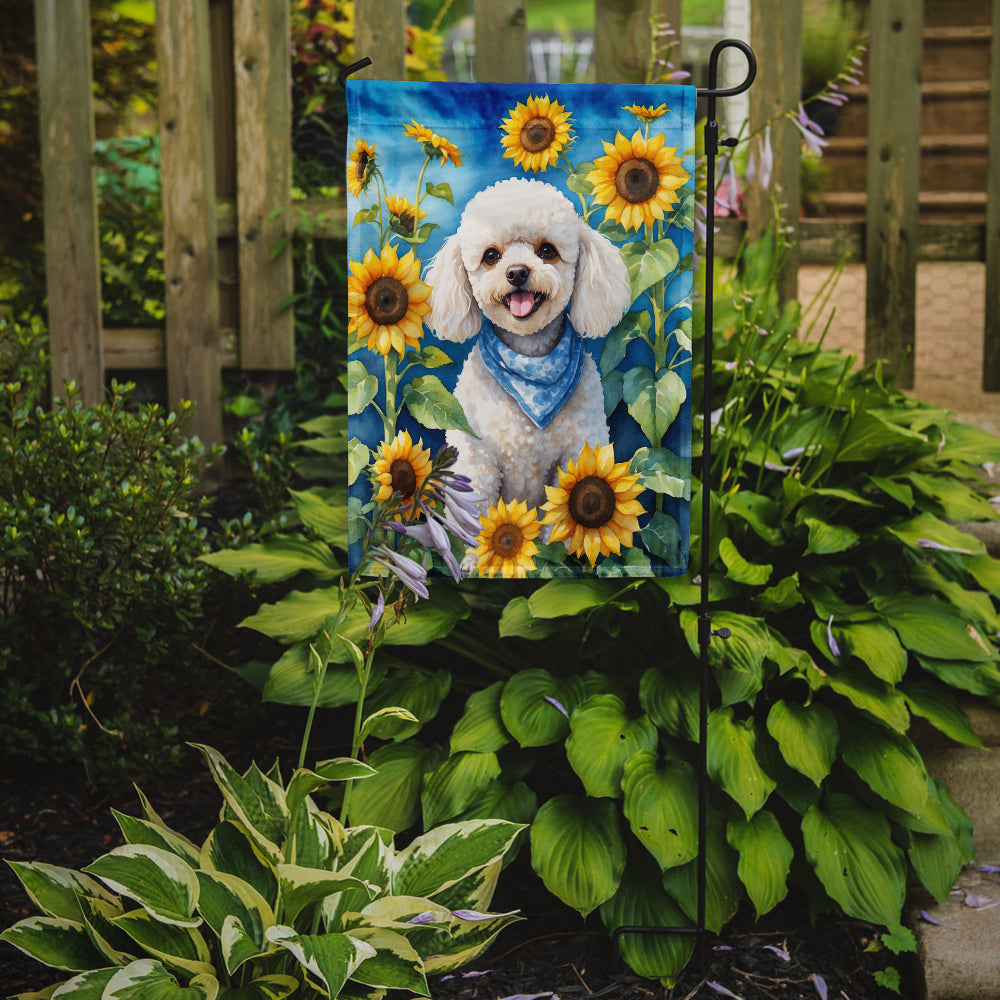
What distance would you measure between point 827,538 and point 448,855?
1021 mm

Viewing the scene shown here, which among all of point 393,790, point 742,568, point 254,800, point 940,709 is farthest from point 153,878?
point 940,709

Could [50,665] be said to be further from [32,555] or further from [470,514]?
[470,514]

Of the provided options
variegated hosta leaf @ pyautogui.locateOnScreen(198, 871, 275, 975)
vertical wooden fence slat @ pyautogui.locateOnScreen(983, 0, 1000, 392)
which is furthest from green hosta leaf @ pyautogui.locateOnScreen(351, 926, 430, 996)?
vertical wooden fence slat @ pyautogui.locateOnScreen(983, 0, 1000, 392)

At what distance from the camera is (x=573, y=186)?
5.98 ft

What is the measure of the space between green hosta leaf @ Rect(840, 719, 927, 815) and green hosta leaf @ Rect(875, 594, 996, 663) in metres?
0.21

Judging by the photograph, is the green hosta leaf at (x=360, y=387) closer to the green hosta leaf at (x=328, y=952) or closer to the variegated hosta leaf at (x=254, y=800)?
the variegated hosta leaf at (x=254, y=800)

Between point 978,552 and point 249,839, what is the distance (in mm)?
1703

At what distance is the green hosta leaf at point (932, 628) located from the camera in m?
2.07

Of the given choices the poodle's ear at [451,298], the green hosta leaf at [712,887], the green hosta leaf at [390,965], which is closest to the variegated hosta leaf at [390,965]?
the green hosta leaf at [390,965]

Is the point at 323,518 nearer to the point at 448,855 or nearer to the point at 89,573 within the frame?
the point at 89,573

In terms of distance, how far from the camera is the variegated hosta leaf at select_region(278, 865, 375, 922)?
1.45m

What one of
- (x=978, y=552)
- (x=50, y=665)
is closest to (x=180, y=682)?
(x=50, y=665)

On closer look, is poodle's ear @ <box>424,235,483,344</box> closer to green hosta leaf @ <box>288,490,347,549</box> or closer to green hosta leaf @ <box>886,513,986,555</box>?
green hosta leaf @ <box>288,490,347,549</box>

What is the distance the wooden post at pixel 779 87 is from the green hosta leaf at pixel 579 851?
196 centimetres
